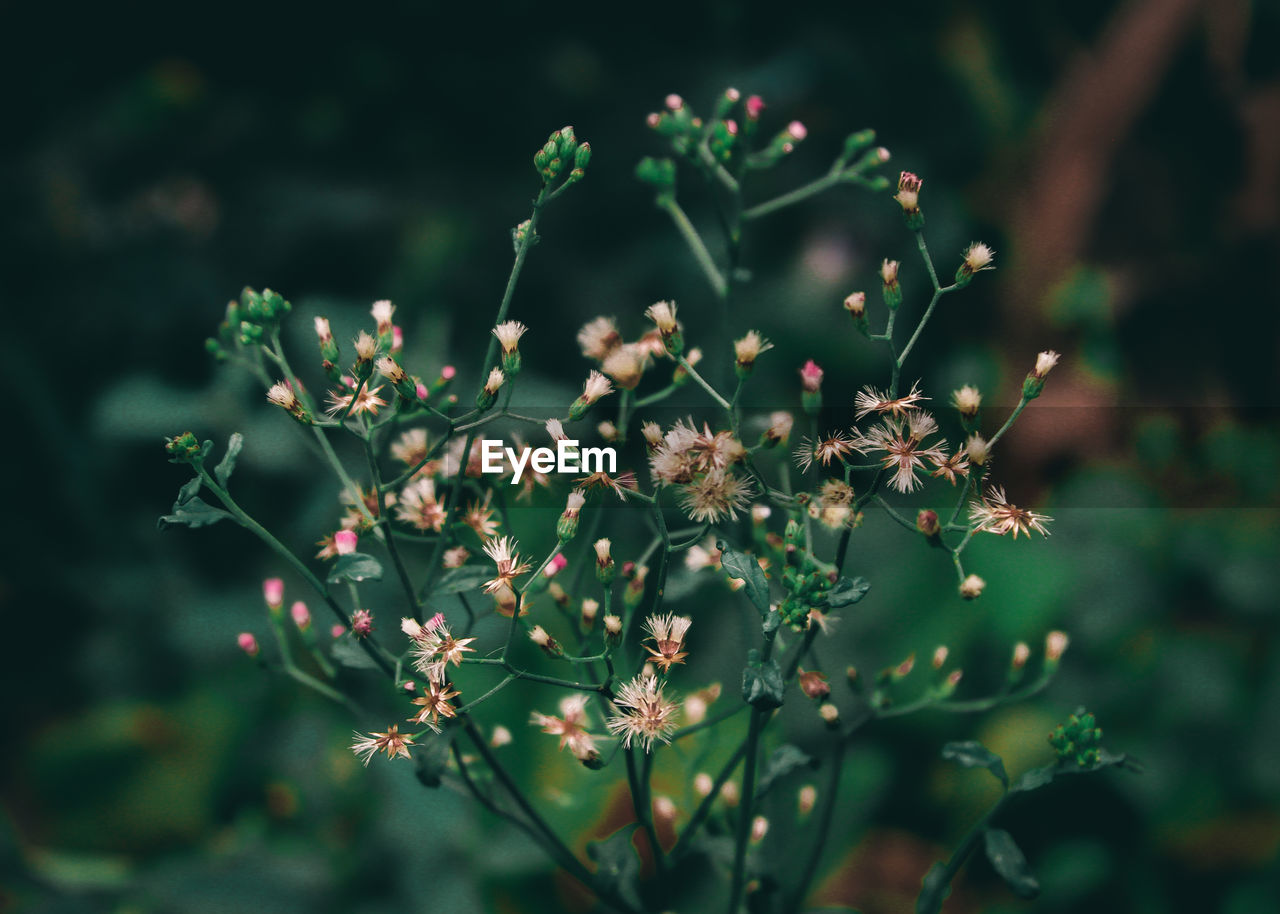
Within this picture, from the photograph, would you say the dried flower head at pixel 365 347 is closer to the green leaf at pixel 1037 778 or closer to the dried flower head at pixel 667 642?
the dried flower head at pixel 667 642

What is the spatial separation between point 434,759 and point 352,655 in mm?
89

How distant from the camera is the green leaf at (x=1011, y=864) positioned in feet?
1.95

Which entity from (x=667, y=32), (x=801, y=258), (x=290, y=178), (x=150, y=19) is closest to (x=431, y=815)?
(x=801, y=258)

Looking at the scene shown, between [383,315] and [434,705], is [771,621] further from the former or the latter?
[383,315]

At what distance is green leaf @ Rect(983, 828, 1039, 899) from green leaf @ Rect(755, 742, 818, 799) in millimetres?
137

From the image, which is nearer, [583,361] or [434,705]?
[434,705]

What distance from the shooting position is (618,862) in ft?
2.11

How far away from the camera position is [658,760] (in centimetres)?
138

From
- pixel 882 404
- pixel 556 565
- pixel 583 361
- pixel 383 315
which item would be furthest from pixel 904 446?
pixel 583 361

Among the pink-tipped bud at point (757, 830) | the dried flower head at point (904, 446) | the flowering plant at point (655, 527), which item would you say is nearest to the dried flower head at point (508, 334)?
the flowering plant at point (655, 527)

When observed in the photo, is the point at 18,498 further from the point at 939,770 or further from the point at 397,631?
the point at 939,770

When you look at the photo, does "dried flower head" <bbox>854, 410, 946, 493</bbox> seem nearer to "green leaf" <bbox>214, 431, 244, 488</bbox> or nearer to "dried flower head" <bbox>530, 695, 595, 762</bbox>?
"dried flower head" <bbox>530, 695, 595, 762</bbox>

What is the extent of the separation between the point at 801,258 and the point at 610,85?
25.5 inches

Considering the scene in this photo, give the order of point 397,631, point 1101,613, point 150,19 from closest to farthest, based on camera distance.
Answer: point 397,631 < point 1101,613 < point 150,19
